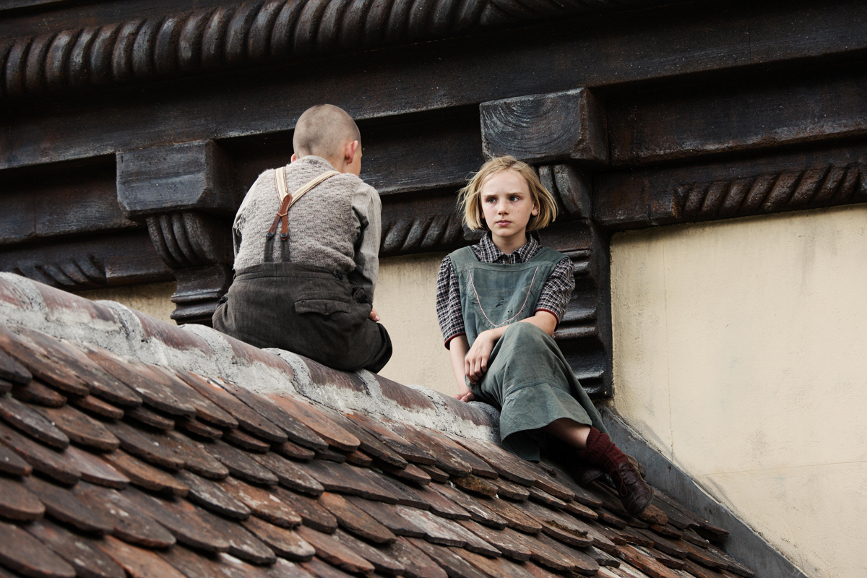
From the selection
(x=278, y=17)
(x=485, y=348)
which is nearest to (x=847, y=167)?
(x=485, y=348)

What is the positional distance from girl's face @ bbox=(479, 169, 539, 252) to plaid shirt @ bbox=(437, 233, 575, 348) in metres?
0.04

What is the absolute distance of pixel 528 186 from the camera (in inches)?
139

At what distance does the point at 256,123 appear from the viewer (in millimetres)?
4359

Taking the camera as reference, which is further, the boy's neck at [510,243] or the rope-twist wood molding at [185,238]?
the rope-twist wood molding at [185,238]

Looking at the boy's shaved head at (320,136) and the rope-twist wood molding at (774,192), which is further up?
the rope-twist wood molding at (774,192)

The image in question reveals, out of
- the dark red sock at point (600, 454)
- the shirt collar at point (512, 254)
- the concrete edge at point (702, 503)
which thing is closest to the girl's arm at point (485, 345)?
the shirt collar at point (512, 254)

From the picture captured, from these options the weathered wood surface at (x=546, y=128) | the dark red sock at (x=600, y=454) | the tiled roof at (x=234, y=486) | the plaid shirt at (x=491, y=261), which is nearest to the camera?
the tiled roof at (x=234, y=486)

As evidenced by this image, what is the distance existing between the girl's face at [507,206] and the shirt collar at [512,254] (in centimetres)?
2

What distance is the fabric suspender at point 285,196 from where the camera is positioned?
269 cm

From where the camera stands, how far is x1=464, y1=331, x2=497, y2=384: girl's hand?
10.6 feet

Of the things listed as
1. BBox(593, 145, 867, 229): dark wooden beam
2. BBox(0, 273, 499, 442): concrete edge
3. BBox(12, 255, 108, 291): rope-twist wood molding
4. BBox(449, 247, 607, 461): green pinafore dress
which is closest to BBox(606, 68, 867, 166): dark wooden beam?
BBox(593, 145, 867, 229): dark wooden beam

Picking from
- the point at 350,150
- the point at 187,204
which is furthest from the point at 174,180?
the point at 350,150

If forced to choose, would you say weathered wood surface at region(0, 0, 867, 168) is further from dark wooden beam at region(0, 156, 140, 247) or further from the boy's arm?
the boy's arm

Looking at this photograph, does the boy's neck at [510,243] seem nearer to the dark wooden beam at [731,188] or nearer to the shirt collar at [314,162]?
the dark wooden beam at [731,188]
